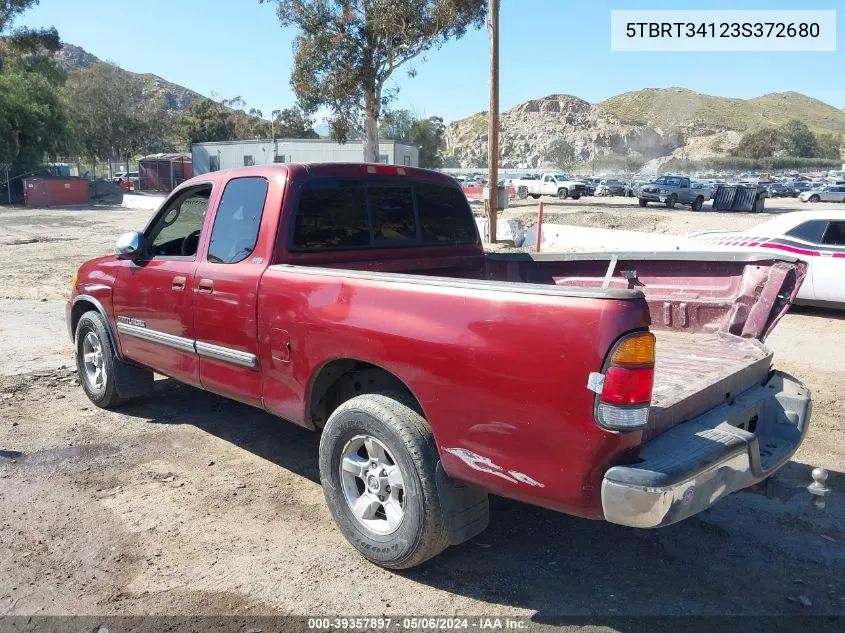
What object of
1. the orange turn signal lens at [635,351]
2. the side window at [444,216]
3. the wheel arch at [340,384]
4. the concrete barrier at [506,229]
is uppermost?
the side window at [444,216]

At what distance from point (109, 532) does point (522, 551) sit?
2250 millimetres

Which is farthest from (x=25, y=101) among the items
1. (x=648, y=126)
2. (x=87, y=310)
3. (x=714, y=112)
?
(x=714, y=112)

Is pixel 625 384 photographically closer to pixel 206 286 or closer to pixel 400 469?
pixel 400 469

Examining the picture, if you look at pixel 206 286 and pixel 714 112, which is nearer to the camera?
pixel 206 286

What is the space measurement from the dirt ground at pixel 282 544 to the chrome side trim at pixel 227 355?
2.79 ft

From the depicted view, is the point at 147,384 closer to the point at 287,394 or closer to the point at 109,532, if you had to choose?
the point at 109,532

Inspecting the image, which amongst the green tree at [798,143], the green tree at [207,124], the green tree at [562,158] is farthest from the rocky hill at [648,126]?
the green tree at [207,124]

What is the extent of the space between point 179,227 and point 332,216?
4.87 ft

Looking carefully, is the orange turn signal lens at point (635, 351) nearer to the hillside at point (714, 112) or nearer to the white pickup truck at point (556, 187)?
the white pickup truck at point (556, 187)

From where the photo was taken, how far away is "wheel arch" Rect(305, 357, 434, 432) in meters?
3.69

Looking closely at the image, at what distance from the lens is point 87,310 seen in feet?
20.0

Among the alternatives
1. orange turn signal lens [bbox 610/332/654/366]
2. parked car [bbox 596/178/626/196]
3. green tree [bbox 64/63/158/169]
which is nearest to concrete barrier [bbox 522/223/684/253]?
orange turn signal lens [bbox 610/332/654/366]

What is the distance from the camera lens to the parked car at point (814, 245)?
30.9ft

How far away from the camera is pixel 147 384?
5.88 meters
